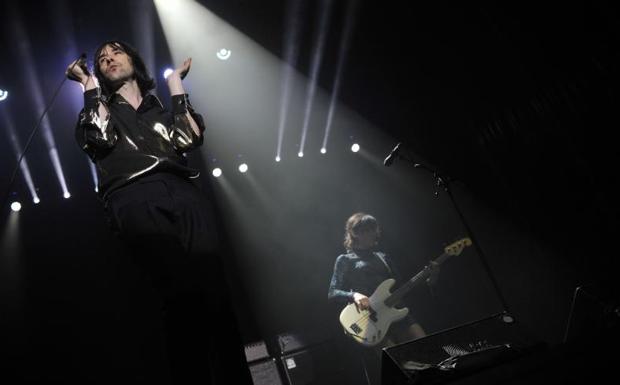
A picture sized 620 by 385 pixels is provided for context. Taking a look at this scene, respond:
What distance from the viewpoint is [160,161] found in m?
1.28

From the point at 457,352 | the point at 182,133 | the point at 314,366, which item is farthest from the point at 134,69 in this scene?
the point at 314,366

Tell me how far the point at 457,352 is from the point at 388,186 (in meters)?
4.37

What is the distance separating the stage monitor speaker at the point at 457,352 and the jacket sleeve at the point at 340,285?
225 centimetres

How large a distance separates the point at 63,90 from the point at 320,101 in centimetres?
326

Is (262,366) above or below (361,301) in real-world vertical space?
below

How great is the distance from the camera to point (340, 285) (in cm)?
427

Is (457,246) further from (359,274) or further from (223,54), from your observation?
(223,54)

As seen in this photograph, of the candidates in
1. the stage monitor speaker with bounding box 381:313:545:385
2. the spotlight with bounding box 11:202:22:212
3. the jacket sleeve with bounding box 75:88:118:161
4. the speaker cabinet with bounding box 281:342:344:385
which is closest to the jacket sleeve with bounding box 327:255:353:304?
the speaker cabinet with bounding box 281:342:344:385

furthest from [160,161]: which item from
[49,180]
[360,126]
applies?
[360,126]

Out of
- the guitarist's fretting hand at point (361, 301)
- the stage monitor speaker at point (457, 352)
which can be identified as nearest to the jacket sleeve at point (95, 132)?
the stage monitor speaker at point (457, 352)

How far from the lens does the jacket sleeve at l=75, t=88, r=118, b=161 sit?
4.20 feet

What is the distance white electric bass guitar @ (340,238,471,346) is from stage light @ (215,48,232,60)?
3397mm

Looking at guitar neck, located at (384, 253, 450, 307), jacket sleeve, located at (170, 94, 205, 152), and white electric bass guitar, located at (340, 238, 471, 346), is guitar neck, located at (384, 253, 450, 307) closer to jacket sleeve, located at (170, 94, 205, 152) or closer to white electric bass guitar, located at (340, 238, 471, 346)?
white electric bass guitar, located at (340, 238, 471, 346)

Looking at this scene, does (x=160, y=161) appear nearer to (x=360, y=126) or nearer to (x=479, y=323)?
(x=479, y=323)
